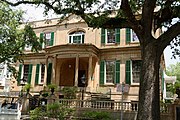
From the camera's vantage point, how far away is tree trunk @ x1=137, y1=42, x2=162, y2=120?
7.95 m

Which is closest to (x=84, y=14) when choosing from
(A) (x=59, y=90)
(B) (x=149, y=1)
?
(B) (x=149, y=1)

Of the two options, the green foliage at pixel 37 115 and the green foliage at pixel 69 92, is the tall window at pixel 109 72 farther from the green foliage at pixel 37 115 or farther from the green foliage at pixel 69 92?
the green foliage at pixel 37 115

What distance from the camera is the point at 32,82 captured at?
23188mm

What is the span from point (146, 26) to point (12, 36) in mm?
9252

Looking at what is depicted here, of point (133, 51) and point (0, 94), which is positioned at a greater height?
point (133, 51)

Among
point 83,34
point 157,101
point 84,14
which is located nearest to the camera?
point 157,101

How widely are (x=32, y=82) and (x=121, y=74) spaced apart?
29.0ft

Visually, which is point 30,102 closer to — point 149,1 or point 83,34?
point 83,34

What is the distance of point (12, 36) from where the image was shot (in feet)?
49.4

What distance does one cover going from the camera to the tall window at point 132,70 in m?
19.4

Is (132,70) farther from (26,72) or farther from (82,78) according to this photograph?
(26,72)

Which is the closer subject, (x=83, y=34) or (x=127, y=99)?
(x=127, y=99)

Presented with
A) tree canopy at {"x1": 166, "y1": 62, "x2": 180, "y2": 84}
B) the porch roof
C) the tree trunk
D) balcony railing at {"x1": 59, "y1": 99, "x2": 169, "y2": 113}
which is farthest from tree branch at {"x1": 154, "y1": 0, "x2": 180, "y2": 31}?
tree canopy at {"x1": 166, "y1": 62, "x2": 180, "y2": 84}

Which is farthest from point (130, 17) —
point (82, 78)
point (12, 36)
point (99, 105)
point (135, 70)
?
point (82, 78)
